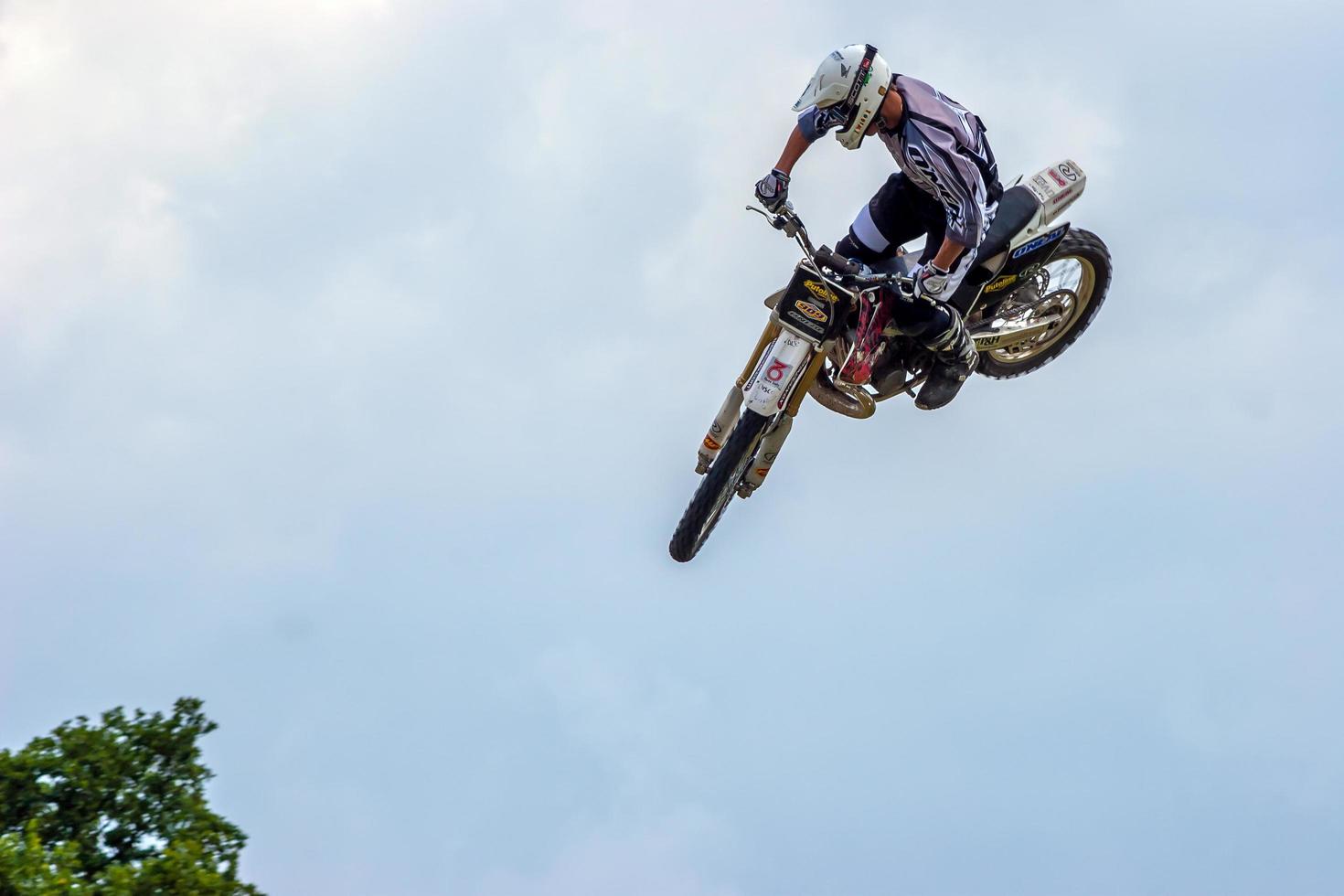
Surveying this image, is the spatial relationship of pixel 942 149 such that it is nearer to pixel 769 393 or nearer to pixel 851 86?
pixel 851 86

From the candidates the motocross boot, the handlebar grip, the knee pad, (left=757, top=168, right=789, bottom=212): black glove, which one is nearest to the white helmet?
(left=757, top=168, right=789, bottom=212): black glove

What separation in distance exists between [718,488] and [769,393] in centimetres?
95

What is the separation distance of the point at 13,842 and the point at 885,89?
28.6ft

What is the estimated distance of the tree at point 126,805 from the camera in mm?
14805

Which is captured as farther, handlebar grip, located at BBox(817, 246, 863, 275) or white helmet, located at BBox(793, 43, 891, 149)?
handlebar grip, located at BBox(817, 246, 863, 275)

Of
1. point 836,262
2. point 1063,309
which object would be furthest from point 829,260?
point 1063,309

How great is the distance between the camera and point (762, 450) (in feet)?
57.0

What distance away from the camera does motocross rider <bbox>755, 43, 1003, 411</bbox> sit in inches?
642

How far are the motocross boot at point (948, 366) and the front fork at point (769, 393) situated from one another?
1247mm

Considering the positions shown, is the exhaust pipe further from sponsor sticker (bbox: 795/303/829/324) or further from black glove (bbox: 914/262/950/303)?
black glove (bbox: 914/262/950/303)

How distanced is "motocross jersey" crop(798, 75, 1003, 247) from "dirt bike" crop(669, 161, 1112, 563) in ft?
2.34

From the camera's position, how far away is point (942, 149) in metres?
16.5

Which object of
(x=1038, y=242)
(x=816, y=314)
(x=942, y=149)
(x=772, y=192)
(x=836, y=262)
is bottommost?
(x=816, y=314)

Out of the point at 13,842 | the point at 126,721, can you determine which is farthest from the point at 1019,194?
the point at 13,842
